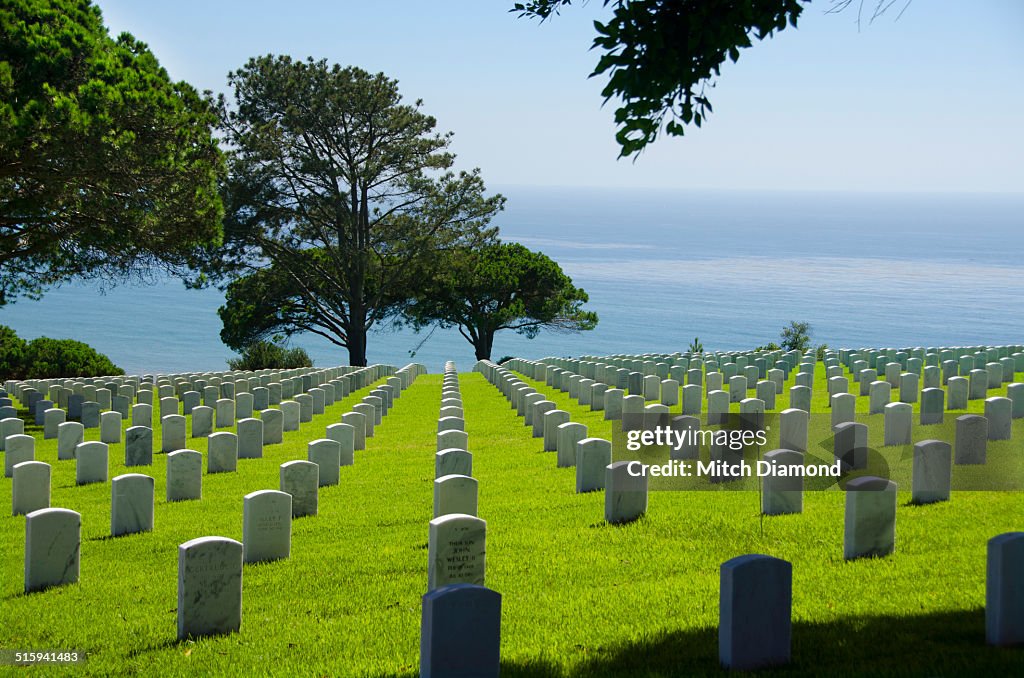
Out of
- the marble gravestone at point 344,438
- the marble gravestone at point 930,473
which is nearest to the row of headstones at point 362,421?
the marble gravestone at point 344,438

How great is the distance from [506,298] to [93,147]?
115 feet

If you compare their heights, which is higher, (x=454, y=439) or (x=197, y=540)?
(x=197, y=540)

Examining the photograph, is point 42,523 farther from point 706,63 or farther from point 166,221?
point 166,221

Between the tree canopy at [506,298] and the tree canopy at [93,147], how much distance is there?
28.4 meters

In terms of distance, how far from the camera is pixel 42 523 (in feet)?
26.6

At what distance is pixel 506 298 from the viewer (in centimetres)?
5306

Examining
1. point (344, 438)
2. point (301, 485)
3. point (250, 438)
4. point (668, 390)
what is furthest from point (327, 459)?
point (668, 390)

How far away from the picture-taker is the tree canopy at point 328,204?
136 ft

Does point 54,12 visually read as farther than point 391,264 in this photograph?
No

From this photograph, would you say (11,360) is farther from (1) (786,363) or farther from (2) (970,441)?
(2) (970,441)

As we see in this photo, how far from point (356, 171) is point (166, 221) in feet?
74.0

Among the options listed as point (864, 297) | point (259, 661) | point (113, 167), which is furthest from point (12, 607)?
point (864, 297)

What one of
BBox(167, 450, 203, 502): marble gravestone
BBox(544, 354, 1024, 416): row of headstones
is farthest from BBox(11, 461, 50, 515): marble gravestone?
BBox(544, 354, 1024, 416): row of headstones

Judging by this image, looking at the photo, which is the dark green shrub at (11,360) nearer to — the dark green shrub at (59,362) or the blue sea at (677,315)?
the dark green shrub at (59,362)
